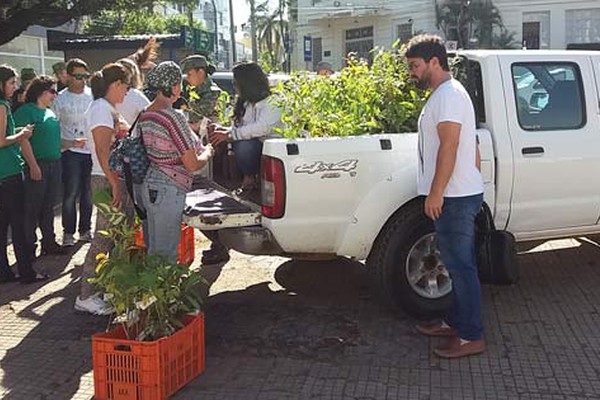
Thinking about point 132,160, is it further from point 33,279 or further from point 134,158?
point 33,279

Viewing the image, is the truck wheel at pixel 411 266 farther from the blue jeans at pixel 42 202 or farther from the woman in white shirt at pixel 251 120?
the blue jeans at pixel 42 202

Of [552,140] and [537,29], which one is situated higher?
[537,29]

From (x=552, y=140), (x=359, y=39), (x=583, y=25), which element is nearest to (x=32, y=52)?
(x=552, y=140)

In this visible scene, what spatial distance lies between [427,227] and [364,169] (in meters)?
0.64

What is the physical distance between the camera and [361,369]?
13.6ft

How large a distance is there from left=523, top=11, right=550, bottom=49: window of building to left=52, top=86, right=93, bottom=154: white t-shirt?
3481 centimetres

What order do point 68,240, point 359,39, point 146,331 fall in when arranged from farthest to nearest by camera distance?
point 359,39 < point 68,240 < point 146,331

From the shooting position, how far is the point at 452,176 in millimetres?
3986

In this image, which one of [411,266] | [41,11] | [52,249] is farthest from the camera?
[41,11]

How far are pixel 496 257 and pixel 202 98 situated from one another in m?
3.02

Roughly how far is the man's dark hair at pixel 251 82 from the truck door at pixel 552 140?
173 cm

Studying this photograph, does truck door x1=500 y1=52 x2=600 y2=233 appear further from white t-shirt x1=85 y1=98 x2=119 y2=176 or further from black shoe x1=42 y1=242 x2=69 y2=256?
black shoe x1=42 y1=242 x2=69 y2=256

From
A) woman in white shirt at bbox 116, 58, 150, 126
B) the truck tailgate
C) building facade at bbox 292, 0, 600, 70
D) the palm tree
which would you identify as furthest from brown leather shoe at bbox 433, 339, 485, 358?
the palm tree

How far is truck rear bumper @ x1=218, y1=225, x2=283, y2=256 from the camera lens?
4.42 m
